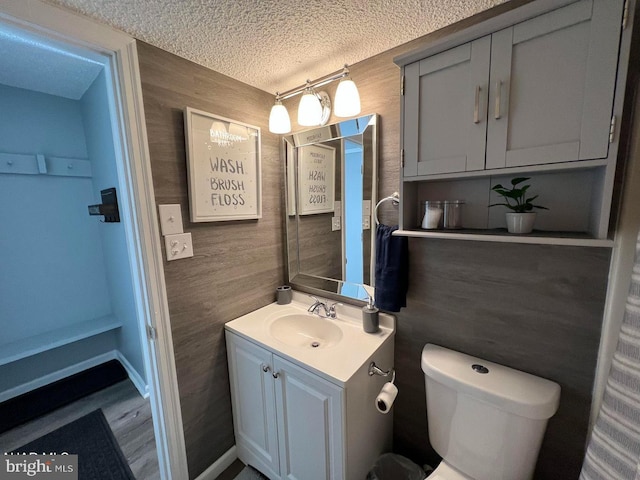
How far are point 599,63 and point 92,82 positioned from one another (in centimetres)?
267

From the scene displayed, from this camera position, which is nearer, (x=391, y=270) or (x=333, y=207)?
(x=391, y=270)

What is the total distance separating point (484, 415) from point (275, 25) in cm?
168

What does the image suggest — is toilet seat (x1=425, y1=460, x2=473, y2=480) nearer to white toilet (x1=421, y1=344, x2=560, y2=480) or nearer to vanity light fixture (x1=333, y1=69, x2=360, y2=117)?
white toilet (x1=421, y1=344, x2=560, y2=480)

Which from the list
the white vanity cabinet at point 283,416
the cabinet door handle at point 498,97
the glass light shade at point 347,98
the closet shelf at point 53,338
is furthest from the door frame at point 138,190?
the closet shelf at point 53,338

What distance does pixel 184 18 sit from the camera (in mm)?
946

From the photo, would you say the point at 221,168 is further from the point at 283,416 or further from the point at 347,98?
the point at 283,416

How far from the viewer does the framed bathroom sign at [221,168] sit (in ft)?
4.03

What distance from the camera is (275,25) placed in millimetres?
997

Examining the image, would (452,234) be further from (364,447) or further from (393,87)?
(364,447)

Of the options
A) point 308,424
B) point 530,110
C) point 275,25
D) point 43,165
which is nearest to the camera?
point 530,110

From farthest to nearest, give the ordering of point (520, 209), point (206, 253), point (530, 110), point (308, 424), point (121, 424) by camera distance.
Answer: point (121, 424), point (206, 253), point (308, 424), point (520, 209), point (530, 110)

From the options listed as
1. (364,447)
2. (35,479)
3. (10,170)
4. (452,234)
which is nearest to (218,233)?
(452,234)

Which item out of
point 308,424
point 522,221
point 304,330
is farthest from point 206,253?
point 522,221

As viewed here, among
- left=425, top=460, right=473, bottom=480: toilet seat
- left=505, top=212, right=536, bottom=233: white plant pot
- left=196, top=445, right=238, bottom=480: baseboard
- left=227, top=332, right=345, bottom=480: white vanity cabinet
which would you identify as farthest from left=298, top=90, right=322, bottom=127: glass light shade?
left=196, top=445, right=238, bottom=480: baseboard
